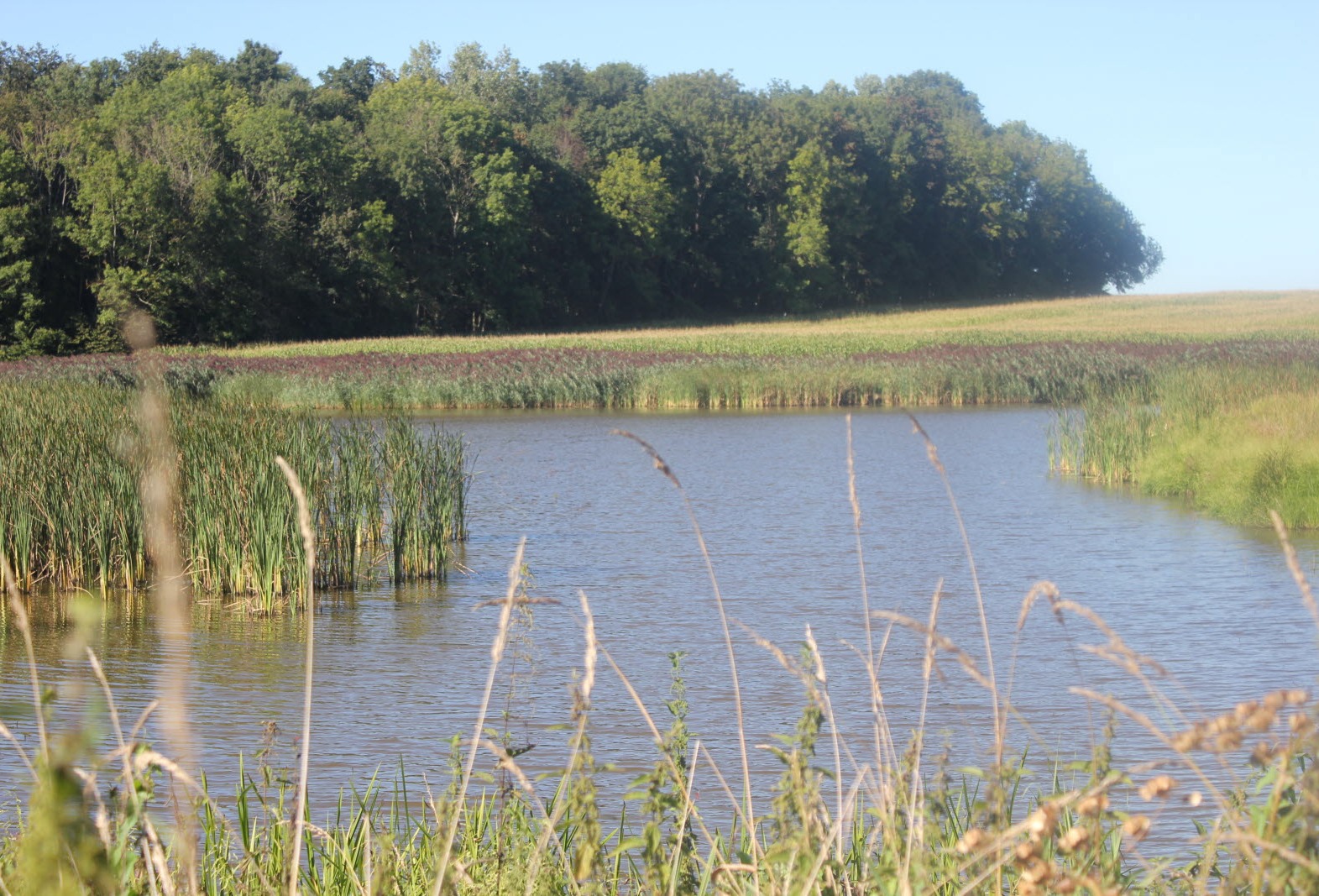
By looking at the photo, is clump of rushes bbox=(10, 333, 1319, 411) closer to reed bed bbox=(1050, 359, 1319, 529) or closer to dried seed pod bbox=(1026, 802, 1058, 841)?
reed bed bbox=(1050, 359, 1319, 529)

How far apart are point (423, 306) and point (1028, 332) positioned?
23067mm

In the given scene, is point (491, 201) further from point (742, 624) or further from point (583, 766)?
point (583, 766)

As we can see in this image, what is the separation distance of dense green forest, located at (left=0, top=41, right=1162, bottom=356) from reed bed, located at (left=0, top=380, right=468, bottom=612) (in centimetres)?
2569

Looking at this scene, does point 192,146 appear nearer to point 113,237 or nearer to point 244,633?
point 113,237

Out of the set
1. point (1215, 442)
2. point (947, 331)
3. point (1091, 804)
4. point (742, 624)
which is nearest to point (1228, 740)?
point (1091, 804)

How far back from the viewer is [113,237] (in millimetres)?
39938

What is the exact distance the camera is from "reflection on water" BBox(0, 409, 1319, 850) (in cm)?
596

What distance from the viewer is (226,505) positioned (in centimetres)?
866

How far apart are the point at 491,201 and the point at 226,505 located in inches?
1861

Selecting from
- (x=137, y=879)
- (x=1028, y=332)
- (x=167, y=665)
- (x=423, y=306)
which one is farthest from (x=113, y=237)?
(x=137, y=879)

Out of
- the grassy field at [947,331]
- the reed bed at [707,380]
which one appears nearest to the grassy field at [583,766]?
the reed bed at [707,380]

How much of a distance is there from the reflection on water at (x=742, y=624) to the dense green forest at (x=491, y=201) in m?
24.9

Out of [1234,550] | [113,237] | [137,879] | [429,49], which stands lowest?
[1234,550]

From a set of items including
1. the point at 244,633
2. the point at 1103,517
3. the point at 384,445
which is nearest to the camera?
the point at 244,633
